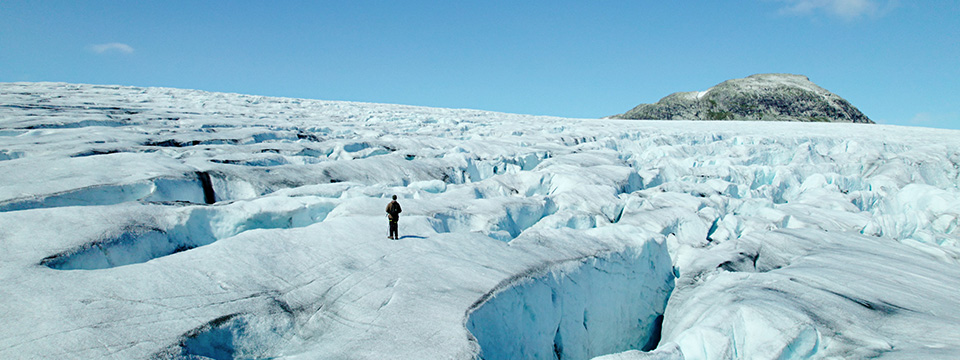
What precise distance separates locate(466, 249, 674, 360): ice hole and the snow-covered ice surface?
0.03 m

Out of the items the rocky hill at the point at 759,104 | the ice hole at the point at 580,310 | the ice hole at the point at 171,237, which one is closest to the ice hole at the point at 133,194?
the ice hole at the point at 171,237

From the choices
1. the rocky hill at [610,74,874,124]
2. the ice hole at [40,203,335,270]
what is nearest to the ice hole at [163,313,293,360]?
the ice hole at [40,203,335,270]

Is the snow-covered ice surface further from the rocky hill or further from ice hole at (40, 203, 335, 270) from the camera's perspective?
the rocky hill

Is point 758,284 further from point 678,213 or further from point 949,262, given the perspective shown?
point 949,262

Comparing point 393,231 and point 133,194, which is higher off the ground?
point 133,194

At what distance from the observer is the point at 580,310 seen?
6.32m

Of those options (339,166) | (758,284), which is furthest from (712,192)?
(339,166)

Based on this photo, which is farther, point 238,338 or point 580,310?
point 580,310

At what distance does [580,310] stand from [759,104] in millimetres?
65180

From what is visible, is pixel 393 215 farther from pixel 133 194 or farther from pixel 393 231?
pixel 133 194

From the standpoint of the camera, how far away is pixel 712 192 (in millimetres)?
12242

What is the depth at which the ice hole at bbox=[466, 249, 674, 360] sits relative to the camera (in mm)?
5008

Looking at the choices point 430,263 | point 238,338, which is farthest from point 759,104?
point 238,338

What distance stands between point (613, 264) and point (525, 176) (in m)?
5.25
